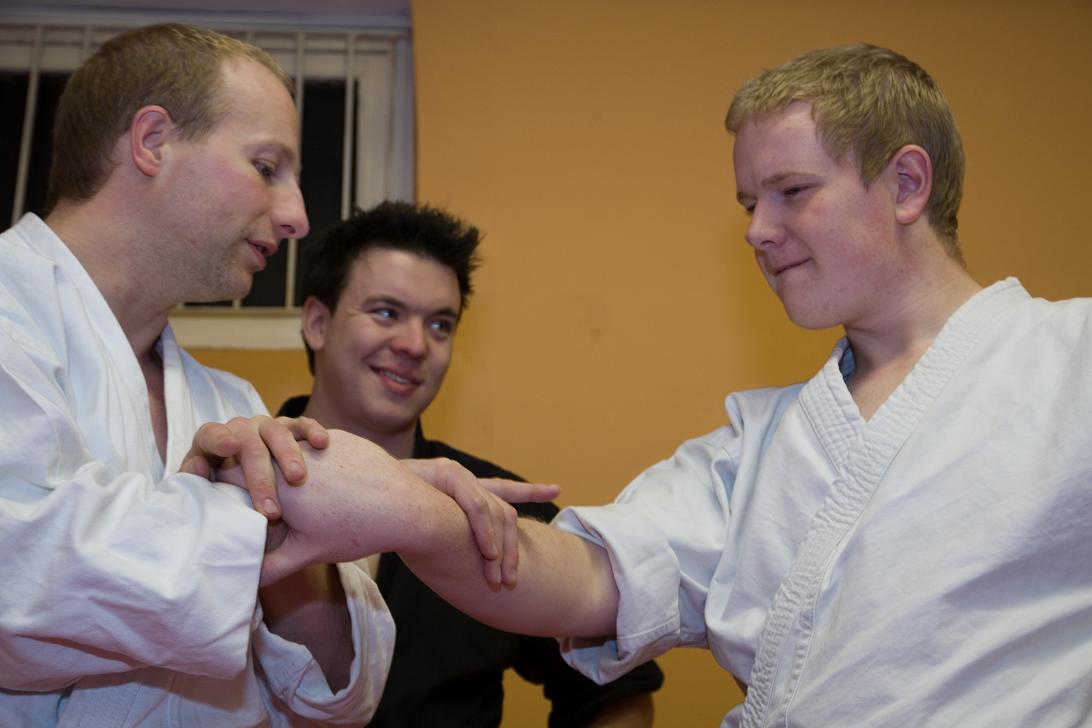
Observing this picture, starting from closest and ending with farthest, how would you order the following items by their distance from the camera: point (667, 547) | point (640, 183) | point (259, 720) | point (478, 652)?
point (259, 720) → point (667, 547) → point (478, 652) → point (640, 183)

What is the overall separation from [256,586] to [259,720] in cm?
29

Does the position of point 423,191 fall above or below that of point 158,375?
above

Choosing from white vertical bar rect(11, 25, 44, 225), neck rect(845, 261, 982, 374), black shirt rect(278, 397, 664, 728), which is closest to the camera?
neck rect(845, 261, 982, 374)

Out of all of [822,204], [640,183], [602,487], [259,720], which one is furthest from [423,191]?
[259,720]

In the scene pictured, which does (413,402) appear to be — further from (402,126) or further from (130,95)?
(402,126)

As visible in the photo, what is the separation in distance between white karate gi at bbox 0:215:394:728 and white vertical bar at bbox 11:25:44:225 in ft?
5.61

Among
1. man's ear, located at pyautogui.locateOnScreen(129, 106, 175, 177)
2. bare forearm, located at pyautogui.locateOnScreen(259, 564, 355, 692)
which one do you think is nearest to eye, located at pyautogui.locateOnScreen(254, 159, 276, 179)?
man's ear, located at pyautogui.locateOnScreen(129, 106, 175, 177)

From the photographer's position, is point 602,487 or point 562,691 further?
point 602,487

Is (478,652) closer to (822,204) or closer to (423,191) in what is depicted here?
(822,204)

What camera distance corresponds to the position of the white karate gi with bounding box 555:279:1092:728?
3.55 feet

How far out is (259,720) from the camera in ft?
4.11

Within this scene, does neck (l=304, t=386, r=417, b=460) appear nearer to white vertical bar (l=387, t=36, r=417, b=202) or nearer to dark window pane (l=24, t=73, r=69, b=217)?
white vertical bar (l=387, t=36, r=417, b=202)

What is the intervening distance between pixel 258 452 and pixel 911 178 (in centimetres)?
94

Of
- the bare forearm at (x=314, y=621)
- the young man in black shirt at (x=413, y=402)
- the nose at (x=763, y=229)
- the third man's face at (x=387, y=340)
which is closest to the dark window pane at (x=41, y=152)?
the young man in black shirt at (x=413, y=402)
